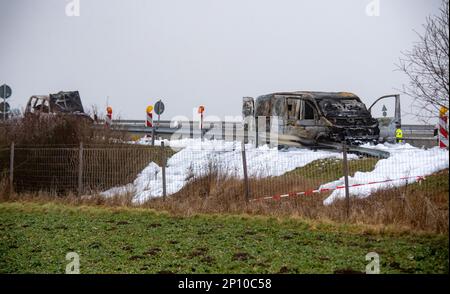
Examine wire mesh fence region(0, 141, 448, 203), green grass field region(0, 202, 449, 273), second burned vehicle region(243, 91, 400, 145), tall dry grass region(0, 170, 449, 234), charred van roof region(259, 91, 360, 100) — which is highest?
charred van roof region(259, 91, 360, 100)

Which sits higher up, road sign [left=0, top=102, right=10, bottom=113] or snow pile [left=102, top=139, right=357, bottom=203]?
road sign [left=0, top=102, right=10, bottom=113]

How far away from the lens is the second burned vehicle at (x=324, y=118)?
1873cm

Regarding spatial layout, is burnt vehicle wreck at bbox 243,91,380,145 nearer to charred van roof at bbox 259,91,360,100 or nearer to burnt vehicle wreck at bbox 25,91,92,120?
charred van roof at bbox 259,91,360,100

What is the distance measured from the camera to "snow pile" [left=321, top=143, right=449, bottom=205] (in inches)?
504

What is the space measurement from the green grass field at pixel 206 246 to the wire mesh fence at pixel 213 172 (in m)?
2.14

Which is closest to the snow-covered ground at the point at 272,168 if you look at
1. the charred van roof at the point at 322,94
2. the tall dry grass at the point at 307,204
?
the tall dry grass at the point at 307,204

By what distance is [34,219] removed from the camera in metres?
13.2

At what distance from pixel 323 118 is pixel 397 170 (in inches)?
209

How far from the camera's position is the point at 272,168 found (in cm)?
1608

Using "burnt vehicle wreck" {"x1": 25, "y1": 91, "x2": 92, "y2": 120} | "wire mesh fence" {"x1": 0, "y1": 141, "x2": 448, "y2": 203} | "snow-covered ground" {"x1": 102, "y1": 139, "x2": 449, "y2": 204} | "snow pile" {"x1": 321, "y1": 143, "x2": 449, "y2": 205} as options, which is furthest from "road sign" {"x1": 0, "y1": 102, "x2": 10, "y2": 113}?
"snow pile" {"x1": 321, "y1": 143, "x2": 449, "y2": 205}

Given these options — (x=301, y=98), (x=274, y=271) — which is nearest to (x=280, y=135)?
(x=301, y=98)

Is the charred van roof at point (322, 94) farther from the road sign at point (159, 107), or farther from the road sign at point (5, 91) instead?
the road sign at point (5, 91)

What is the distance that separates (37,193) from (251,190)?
6778 mm
